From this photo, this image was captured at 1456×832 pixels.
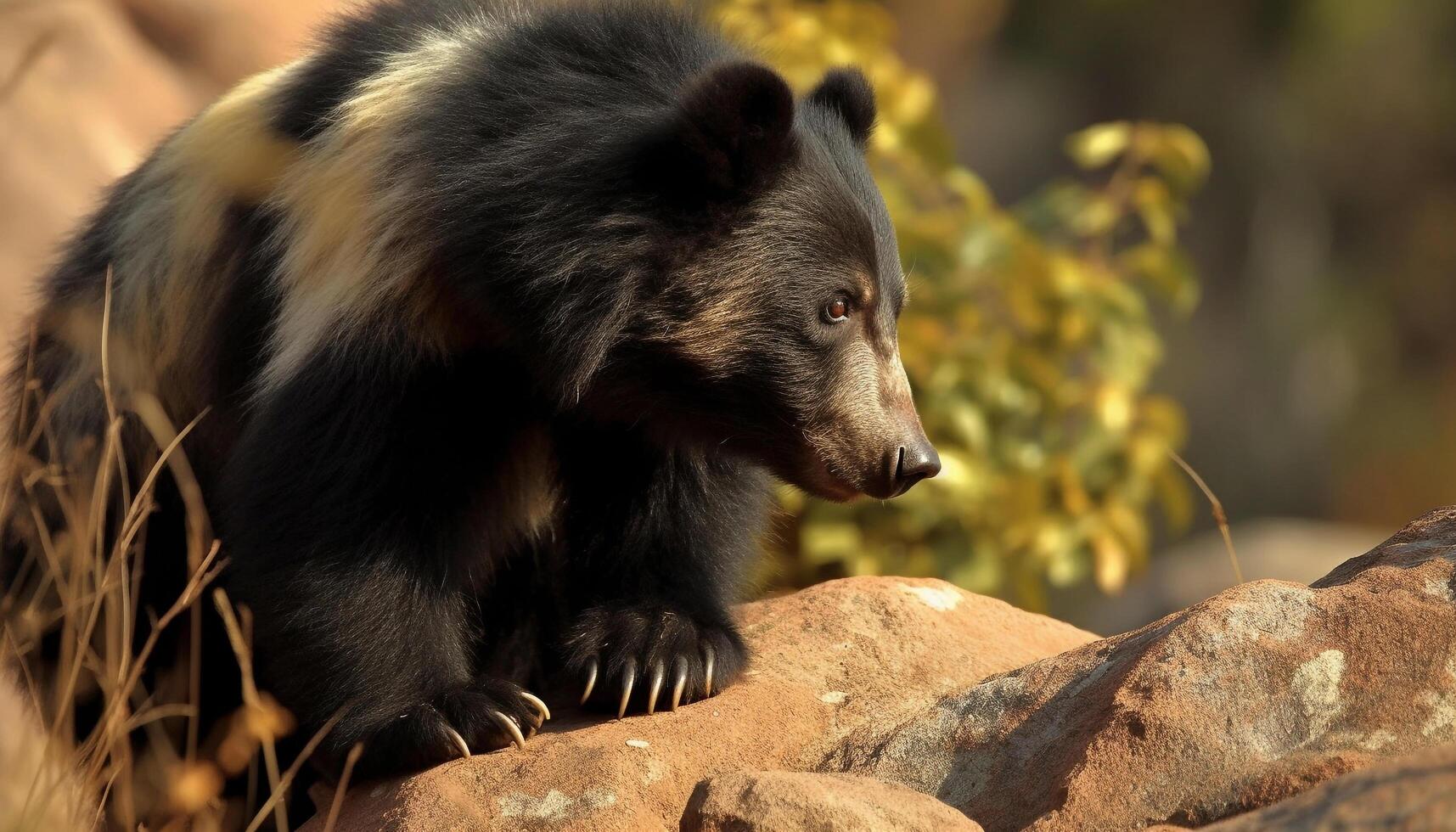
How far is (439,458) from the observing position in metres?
3.44

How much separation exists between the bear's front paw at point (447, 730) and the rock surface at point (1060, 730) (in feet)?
0.16

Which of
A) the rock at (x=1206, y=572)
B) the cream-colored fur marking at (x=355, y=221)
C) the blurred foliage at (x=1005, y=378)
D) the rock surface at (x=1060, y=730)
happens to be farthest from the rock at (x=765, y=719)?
the rock at (x=1206, y=572)

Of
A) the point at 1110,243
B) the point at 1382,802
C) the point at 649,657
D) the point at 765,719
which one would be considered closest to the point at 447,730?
the point at 649,657

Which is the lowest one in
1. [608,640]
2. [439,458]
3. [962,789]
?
[962,789]

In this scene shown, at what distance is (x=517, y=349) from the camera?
11.4 feet

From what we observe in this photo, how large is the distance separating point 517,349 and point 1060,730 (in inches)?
55.7

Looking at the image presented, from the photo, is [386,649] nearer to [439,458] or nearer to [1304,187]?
[439,458]

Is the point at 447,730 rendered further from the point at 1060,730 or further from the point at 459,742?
the point at 1060,730

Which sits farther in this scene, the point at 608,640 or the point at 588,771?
the point at 608,640

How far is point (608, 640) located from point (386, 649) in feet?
1.64

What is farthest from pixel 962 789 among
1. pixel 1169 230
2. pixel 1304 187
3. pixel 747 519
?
pixel 1304 187

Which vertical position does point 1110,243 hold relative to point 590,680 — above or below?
below

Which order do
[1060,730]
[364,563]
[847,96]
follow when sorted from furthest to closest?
1. [847,96]
2. [364,563]
3. [1060,730]

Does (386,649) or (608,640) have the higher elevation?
(386,649)
